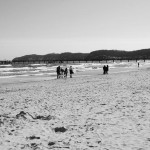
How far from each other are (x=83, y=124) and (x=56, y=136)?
1182mm

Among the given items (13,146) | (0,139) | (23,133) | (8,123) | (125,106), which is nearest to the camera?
(13,146)

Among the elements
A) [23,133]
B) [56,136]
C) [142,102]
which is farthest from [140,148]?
[142,102]

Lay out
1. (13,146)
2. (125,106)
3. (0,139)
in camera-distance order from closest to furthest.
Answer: (13,146) < (0,139) < (125,106)

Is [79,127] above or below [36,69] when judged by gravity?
below

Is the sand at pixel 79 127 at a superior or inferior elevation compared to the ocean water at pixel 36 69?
inferior

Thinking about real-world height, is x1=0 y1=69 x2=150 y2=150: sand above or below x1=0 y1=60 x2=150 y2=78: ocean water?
below

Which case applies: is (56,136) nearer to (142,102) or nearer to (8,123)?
(8,123)

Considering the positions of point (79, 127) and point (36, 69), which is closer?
point (79, 127)

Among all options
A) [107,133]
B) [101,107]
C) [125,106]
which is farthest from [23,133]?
[125,106]

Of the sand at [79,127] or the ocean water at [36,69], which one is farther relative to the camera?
the ocean water at [36,69]

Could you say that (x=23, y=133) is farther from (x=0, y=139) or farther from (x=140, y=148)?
(x=140, y=148)

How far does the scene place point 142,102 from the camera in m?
9.38

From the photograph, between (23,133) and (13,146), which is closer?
(13,146)

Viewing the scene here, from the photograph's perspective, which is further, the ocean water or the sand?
the ocean water
